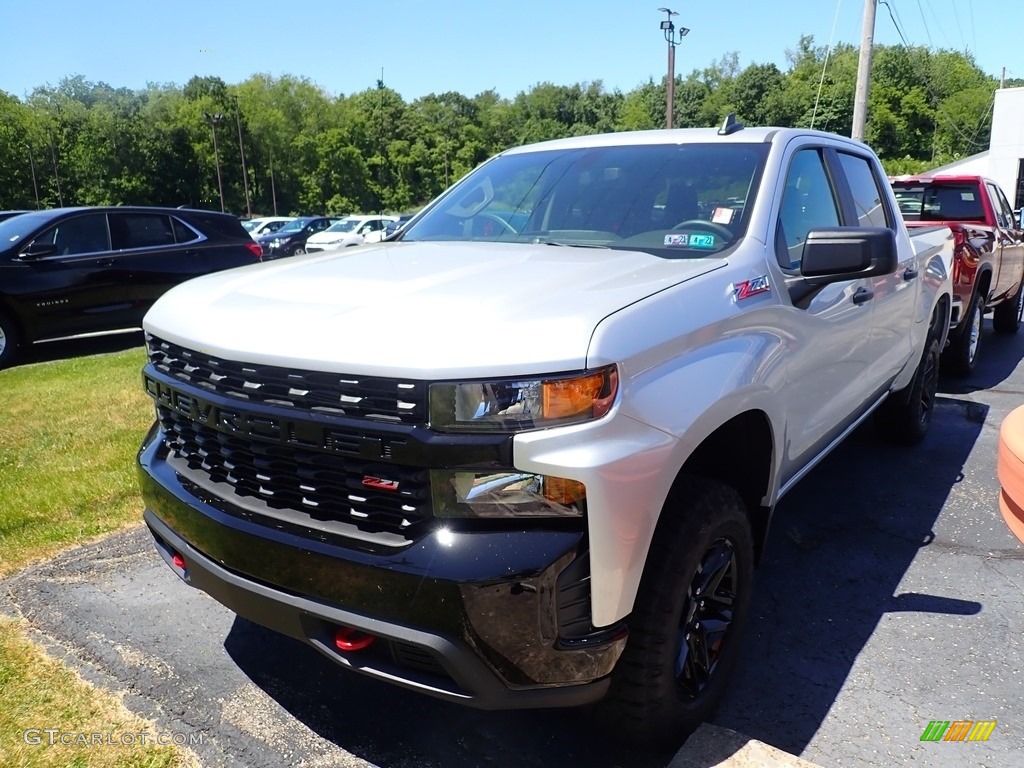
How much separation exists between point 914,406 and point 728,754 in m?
3.62

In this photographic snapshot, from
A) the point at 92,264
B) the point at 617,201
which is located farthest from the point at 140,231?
the point at 617,201

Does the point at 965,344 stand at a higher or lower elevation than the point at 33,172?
lower

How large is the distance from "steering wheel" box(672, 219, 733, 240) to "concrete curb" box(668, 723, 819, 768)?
1608 mm

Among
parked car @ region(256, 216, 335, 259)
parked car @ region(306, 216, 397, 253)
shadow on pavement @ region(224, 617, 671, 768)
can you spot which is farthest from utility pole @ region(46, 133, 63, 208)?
shadow on pavement @ region(224, 617, 671, 768)

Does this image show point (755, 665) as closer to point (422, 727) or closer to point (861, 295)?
point (422, 727)

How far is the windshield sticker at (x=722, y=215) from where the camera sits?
2.88m

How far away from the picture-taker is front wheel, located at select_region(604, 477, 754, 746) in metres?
2.10

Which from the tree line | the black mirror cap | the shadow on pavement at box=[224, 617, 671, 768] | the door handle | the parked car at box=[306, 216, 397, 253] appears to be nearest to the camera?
the shadow on pavement at box=[224, 617, 671, 768]

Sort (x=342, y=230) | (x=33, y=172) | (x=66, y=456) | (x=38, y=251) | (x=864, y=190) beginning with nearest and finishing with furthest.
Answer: (x=864, y=190) → (x=66, y=456) → (x=38, y=251) → (x=342, y=230) → (x=33, y=172)

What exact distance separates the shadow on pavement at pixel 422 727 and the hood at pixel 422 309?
1161 mm

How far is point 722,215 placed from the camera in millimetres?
2912

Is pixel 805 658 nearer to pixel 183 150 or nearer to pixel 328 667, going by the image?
pixel 328 667

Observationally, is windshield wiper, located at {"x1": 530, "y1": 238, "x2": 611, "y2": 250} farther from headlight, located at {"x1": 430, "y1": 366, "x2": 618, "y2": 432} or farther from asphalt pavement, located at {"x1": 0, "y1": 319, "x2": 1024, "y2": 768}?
asphalt pavement, located at {"x1": 0, "y1": 319, "x2": 1024, "y2": 768}

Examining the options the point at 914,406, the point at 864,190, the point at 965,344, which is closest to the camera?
the point at 864,190
